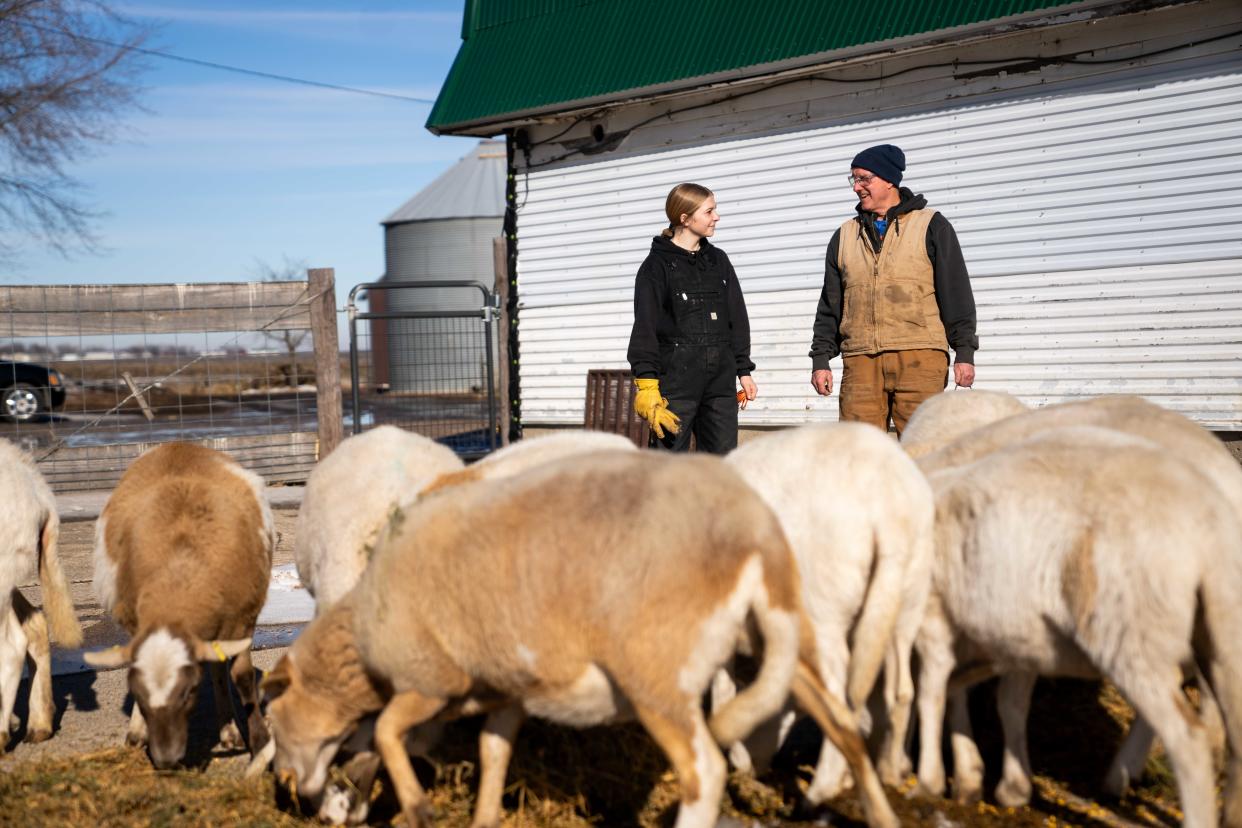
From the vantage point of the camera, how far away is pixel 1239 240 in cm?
945

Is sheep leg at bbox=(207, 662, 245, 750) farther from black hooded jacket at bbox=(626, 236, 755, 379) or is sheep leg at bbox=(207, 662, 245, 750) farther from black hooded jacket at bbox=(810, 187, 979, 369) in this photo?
black hooded jacket at bbox=(810, 187, 979, 369)

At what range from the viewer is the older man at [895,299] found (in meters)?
6.45

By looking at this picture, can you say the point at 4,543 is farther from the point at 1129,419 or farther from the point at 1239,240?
the point at 1239,240

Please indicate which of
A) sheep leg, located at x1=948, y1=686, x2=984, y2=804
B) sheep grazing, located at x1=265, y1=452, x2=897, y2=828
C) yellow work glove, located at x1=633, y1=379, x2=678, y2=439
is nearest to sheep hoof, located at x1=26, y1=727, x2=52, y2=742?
sheep grazing, located at x1=265, y1=452, x2=897, y2=828

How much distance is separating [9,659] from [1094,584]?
488cm

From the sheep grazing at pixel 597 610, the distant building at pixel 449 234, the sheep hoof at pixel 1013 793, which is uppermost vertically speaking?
the distant building at pixel 449 234

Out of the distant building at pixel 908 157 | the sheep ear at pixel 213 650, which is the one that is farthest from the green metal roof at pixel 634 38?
the sheep ear at pixel 213 650

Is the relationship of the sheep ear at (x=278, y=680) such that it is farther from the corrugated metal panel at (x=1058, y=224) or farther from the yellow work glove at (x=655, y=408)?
the corrugated metal panel at (x=1058, y=224)

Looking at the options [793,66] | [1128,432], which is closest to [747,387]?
[1128,432]

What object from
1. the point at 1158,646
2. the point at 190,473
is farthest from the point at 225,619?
the point at 1158,646

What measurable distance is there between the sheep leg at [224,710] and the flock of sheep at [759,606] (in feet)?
0.90

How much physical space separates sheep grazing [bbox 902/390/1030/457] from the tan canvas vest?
66 cm

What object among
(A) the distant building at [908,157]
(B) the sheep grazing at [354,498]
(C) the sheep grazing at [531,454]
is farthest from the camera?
(A) the distant building at [908,157]

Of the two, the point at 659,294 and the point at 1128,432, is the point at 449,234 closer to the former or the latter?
the point at 659,294
